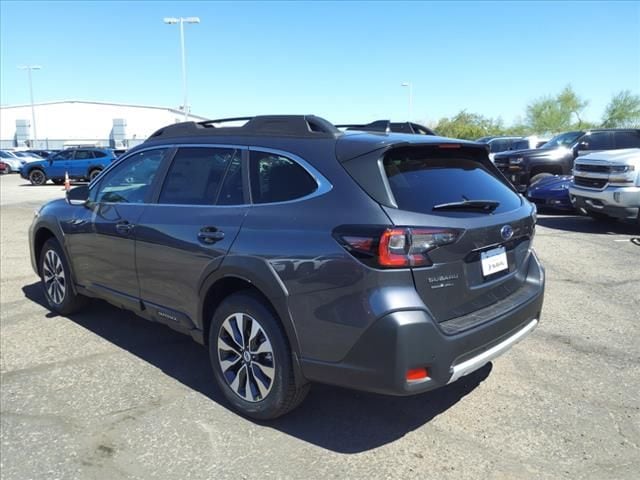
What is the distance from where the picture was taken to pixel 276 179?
3.20 meters

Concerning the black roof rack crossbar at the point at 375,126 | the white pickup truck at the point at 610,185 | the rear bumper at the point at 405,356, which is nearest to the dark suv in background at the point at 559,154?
the white pickup truck at the point at 610,185

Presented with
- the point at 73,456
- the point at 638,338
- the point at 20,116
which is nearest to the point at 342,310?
the point at 73,456

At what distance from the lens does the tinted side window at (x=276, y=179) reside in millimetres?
3049

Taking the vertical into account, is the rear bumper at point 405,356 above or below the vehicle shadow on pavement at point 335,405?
above

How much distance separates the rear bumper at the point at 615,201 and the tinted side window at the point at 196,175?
7.69m

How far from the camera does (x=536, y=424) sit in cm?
318

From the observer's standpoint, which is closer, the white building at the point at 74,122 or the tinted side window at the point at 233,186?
the tinted side window at the point at 233,186

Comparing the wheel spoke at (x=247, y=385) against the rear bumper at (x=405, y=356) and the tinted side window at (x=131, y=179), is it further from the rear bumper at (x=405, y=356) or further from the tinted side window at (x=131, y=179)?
the tinted side window at (x=131, y=179)

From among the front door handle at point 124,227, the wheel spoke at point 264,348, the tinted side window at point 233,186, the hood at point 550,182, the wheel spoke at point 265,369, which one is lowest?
the wheel spoke at point 265,369

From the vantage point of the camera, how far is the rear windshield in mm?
2854

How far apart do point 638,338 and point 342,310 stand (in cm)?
316

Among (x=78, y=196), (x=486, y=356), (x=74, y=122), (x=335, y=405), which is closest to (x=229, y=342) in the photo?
(x=335, y=405)

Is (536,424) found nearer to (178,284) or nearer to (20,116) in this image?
(178,284)

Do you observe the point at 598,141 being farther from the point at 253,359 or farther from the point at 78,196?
the point at 253,359
